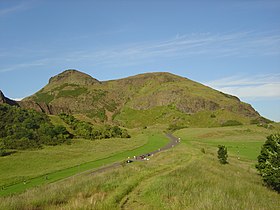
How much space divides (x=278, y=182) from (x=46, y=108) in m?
180

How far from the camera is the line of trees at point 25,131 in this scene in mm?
70125

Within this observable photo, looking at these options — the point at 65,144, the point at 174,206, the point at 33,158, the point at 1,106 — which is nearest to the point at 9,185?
the point at 33,158

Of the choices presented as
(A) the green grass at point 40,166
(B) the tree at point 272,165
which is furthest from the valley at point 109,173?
(B) the tree at point 272,165

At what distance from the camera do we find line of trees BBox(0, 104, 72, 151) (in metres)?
70.1

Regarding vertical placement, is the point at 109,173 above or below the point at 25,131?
below

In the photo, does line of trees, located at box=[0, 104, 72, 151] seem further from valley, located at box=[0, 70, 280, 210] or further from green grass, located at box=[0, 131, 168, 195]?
green grass, located at box=[0, 131, 168, 195]

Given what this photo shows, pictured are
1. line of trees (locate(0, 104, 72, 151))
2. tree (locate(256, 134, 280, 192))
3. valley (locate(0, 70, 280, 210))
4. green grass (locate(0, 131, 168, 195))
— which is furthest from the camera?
line of trees (locate(0, 104, 72, 151))

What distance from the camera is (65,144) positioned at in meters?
80.2

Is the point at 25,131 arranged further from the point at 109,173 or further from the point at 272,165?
the point at 272,165

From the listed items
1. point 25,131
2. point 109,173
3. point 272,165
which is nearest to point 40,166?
point 109,173

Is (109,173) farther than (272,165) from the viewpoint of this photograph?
No

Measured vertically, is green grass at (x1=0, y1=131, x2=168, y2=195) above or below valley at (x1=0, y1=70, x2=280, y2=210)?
below

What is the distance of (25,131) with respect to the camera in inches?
3019

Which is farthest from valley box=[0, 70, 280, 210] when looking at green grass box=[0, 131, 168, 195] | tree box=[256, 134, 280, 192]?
tree box=[256, 134, 280, 192]
